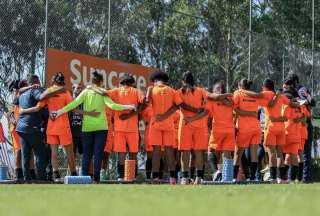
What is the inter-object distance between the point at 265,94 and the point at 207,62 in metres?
7.60

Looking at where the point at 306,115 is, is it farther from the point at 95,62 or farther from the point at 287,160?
the point at 95,62

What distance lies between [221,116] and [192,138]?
1054mm

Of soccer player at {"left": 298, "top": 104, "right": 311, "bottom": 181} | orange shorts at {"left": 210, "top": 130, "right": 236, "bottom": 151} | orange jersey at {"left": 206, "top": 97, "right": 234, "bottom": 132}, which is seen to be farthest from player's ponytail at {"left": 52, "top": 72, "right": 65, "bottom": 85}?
soccer player at {"left": 298, "top": 104, "right": 311, "bottom": 181}

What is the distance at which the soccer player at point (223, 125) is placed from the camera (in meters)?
14.2

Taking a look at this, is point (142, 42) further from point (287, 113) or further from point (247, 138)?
point (247, 138)

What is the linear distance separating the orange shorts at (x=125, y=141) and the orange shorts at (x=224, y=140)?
4.59 ft

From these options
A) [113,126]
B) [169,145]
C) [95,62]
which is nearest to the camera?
[169,145]

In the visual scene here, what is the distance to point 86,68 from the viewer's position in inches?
663

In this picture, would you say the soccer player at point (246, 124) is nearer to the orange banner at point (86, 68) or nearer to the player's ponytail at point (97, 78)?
the player's ponytail at point (97, 78)

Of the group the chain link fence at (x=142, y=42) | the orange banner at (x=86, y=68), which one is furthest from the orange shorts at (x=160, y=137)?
the chain link fence at (x=142, y=42)

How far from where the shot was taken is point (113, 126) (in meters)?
14.9

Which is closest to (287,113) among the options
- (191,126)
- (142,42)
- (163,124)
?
(191,126)
